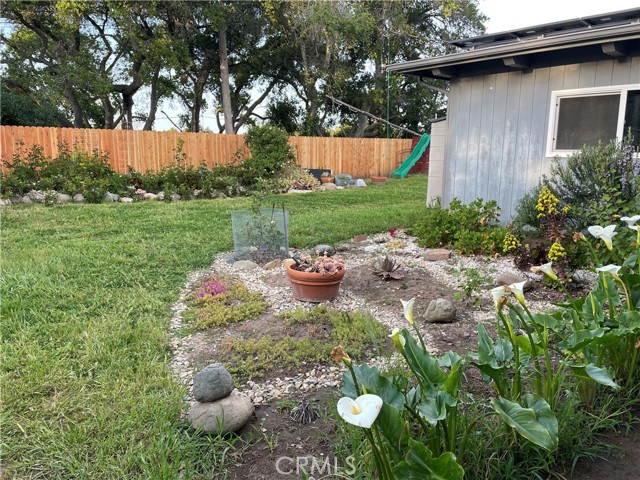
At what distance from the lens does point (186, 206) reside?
8.58 meters

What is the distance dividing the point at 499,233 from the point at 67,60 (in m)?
15.6

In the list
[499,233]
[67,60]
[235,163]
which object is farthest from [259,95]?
[499,233]

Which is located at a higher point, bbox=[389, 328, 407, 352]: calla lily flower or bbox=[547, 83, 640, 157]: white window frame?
bbox=[547, 83, 640, 157]: white window frame

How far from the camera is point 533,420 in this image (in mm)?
1427

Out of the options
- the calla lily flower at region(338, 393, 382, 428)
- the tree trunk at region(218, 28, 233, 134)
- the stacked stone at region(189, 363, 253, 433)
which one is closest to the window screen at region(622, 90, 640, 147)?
the stacked stone at region(189, 363, 253, 433)

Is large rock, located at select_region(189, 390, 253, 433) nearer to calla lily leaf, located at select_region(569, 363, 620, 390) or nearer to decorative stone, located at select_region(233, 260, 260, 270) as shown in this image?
calla lily leaf, located at select_region(569, 363, 620, 390)

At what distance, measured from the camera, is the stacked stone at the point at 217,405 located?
6.75 feet

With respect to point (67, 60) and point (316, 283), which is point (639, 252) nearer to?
point (316, 283)

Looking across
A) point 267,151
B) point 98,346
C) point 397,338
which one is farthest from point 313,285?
point 267,151

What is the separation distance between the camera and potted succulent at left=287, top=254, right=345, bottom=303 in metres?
3.75

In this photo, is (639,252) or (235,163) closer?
(639,252)

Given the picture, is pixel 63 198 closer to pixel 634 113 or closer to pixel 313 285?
pixel 313 285

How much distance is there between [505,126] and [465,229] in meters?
1.54

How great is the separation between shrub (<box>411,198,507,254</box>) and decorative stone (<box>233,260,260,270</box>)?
213cm
